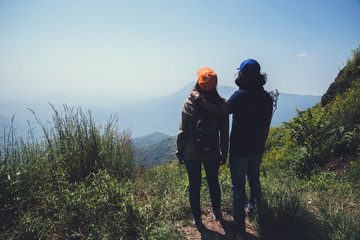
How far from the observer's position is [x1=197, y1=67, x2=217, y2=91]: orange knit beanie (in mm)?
2256

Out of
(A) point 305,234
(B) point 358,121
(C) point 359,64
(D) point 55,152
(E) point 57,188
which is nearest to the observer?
(A) point 305,234

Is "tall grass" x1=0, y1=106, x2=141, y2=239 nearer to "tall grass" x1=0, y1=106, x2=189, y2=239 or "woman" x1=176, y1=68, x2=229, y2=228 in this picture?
"tall grass" x1=0, y1=106, x2=189, y2=239

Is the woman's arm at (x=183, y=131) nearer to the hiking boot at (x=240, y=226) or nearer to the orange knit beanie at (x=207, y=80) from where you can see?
the orange knit beanie at (x=207, y=80)

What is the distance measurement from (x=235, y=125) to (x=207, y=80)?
65cm

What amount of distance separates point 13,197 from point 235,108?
329 cm

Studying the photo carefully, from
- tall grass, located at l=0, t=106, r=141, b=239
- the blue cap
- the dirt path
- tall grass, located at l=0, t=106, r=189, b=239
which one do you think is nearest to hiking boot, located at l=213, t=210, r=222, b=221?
the dirt path

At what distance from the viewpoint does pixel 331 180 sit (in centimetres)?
366

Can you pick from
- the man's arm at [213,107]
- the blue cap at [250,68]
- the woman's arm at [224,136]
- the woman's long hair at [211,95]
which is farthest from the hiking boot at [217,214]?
the blue cap at [250,68]

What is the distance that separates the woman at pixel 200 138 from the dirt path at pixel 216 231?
0.43ft

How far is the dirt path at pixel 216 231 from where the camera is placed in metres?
2.57

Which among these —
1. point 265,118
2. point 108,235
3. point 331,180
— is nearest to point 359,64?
point 331,180

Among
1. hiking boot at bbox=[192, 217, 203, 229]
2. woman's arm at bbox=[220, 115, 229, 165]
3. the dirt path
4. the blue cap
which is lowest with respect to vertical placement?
the dirt path

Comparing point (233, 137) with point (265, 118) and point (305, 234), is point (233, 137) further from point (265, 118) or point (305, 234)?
point (305, 234)

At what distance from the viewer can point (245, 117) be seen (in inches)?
→ 90.6
